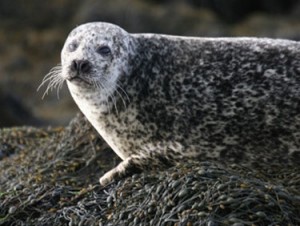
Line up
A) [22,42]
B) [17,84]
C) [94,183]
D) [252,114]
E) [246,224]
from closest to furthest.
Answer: [246,224]
[252,114]
[94,183]
[17,84]
[22,42]

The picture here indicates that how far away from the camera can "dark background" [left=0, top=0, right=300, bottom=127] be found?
79.9 feet

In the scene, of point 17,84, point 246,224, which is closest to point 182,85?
point 246,224

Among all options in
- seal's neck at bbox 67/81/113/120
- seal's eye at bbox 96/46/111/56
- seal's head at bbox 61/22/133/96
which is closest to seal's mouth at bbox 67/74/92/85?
seal's head at bbox 61/22/133/96

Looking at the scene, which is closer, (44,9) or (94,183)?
(94,183)

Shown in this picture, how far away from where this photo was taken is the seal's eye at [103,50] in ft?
27.6

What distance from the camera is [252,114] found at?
823cm

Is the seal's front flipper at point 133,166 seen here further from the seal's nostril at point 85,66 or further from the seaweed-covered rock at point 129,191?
the seal's nostril at point 85,66

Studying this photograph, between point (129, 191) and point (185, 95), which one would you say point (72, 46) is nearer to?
point (185, 95)

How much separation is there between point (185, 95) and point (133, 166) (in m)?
0.81

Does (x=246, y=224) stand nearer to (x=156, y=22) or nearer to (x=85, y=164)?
(x=85, y=164)

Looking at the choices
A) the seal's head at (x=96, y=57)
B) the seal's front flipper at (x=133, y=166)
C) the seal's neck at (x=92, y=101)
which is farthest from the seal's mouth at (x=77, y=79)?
the seal's front flipper at (x=133, y=166)

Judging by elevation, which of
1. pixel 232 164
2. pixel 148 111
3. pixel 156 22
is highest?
pixel 148 111

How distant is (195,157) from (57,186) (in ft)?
4.37

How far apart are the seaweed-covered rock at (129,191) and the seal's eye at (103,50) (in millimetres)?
1151
